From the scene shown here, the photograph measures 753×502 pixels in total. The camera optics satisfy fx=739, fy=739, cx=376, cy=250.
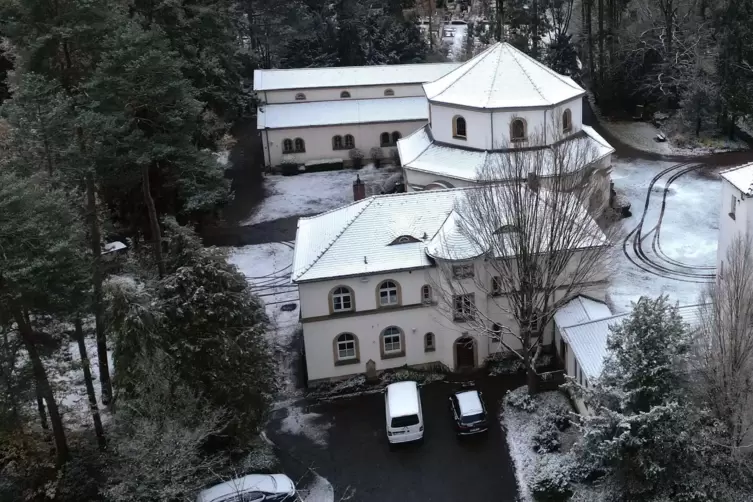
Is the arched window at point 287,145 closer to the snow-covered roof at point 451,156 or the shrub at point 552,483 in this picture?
the snow-covered roof at point 451,156

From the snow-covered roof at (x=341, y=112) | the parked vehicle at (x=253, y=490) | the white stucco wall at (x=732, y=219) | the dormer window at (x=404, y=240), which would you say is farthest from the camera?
the snow-covered roof at (x=341, y=112)

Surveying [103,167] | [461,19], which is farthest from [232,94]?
[461,19]

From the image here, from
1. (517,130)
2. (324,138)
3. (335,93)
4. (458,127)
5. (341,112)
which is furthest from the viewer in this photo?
(335,93)

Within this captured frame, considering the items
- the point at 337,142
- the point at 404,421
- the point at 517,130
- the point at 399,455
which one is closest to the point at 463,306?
the point at 404,421

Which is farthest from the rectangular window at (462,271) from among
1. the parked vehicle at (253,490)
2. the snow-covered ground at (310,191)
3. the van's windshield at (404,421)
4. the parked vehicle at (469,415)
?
the snow-covered ground at (310,191)

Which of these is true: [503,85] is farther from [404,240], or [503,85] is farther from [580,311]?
[580,311]

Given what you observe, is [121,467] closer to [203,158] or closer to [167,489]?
[167,489]
